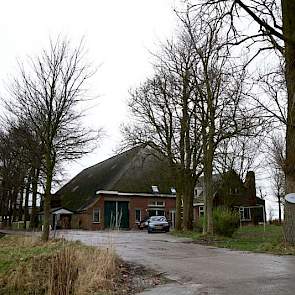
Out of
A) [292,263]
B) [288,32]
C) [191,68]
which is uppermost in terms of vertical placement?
[191,68]

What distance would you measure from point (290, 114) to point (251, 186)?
38.9m

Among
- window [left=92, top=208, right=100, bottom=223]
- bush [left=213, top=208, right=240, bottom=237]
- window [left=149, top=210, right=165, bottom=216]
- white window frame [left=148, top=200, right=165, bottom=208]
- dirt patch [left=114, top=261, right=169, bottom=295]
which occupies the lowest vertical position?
dirt patch [left=114, top=261, right=169, bottom=295]

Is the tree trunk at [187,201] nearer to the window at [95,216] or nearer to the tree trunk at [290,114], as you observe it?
the window at [95,216]

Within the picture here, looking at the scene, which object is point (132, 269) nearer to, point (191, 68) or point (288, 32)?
point (288, 32)

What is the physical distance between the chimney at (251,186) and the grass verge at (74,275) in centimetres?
3978

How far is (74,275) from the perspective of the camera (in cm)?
1070

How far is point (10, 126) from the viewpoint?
22891mm

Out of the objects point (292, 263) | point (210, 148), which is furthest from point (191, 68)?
point (292, 263)

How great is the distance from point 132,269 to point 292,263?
14.7 ft

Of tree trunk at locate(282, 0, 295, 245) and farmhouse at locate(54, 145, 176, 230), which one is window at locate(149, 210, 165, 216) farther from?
tree trunk at locate(282, 0, 295, 245)

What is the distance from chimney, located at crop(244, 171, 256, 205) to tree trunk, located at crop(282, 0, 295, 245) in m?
34.2

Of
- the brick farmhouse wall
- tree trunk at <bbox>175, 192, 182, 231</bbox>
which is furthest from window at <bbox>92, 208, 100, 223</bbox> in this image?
tree trunk at <bbox>175, 192, 182, 231</bbox>

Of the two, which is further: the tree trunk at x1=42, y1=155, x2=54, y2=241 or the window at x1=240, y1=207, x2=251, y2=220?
the window at x1=240, y1=207, x2=251, y2=220

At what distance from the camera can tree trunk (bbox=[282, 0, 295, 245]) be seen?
661 inches
